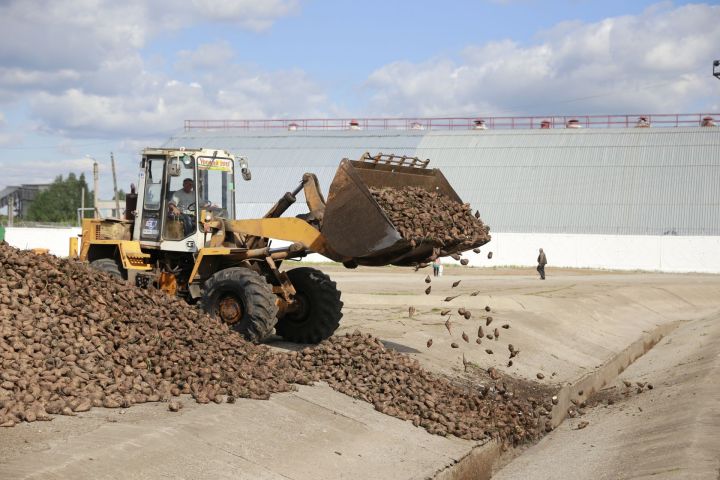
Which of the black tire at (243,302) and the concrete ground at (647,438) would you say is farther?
the black tire at (243,302)

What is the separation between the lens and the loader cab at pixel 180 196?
15352mm

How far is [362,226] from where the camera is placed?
12.9 meters

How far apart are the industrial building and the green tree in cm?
5123

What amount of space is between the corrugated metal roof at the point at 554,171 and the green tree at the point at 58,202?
52.4 meters

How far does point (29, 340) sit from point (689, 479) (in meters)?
6.69

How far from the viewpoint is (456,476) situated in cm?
1034

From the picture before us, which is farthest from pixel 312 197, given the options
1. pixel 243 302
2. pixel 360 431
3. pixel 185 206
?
→ pixel 360 431

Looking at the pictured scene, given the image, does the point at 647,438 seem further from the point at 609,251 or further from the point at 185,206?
the point at 609,251

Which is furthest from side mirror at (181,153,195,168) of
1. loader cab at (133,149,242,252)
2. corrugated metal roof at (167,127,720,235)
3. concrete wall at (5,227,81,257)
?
concrete wall at (5,227,81,257)

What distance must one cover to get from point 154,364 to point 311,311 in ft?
16.4

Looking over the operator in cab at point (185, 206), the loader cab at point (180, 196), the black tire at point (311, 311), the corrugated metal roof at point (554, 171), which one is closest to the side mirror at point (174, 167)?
the loader cab at point (180, 196)

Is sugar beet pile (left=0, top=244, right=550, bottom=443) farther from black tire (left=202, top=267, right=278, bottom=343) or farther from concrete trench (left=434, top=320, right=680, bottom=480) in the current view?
black tire (left=202, top=267, right=278, bottom=343)

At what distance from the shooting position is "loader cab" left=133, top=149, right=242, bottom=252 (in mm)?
15352

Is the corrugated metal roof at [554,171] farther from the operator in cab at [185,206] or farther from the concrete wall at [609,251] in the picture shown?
the operator in cab at [185,206]
